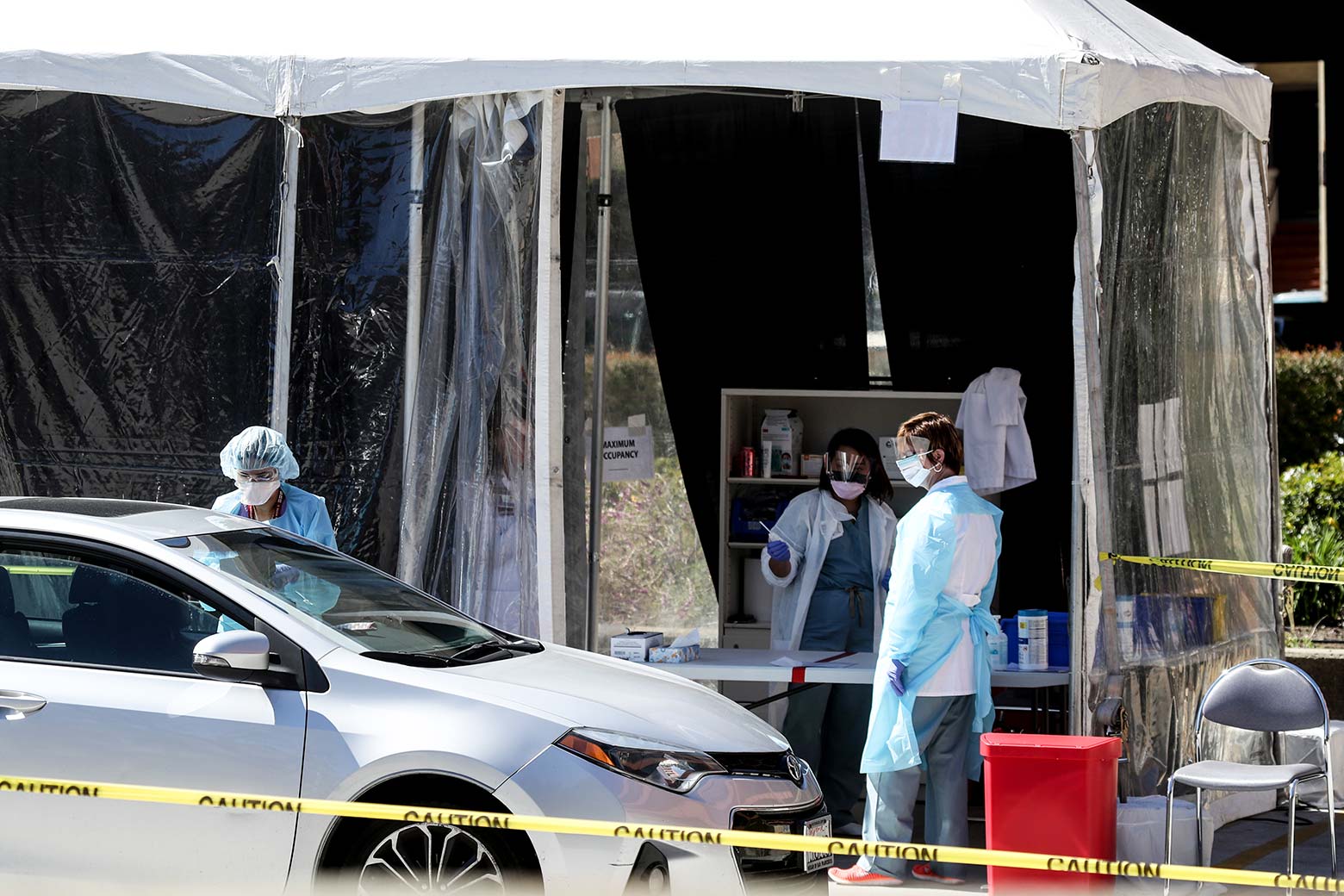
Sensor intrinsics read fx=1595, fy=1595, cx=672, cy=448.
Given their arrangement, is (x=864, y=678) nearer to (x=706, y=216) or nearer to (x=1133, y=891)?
(x=1133, y=891)

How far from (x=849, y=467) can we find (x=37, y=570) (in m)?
4.15

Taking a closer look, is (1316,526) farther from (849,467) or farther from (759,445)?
(849,467)

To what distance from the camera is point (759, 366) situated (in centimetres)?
971

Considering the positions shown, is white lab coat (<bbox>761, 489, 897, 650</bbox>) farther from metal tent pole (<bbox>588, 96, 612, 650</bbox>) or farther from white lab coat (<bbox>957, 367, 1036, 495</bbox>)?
metal tent pole (<bbox>588, 96, 612, 650</bbox>)

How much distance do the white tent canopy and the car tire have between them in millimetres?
3379

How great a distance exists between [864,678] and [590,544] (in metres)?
2.36

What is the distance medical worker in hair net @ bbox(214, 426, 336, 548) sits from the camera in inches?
257

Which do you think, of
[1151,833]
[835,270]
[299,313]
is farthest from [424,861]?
[835,270]

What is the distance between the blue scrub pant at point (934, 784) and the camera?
20.9 ft

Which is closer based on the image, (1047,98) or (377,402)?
(1047,98)

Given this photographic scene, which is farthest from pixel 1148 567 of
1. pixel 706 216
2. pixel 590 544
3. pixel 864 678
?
pixel 706 216

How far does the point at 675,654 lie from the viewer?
23.9 ft

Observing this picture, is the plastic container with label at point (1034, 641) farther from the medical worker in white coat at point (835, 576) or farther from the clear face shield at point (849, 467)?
the clear face shield at point (849, 467)

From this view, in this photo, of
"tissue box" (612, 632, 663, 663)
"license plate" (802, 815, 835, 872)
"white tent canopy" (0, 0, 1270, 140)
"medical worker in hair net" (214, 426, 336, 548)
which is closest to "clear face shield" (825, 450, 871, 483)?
"tissue box" (612, 632, 663, 663)
